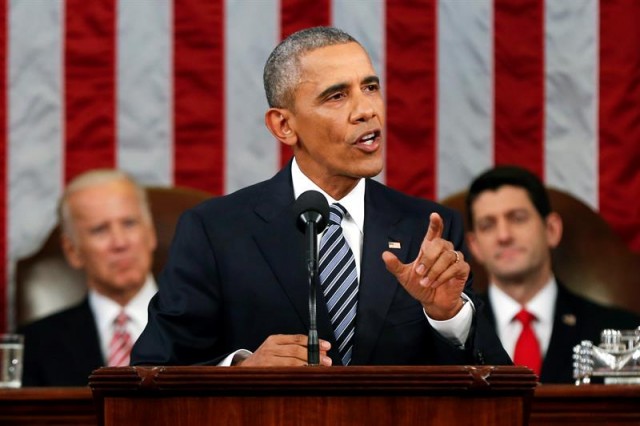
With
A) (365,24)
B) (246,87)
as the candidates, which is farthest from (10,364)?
(365,24)

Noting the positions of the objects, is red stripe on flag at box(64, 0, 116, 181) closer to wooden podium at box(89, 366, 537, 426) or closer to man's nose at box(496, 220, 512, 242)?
man's nose at box(496, 220, 512, 242)

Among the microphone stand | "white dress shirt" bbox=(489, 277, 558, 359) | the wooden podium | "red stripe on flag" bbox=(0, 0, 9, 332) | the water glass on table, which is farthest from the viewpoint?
"red stripe on flag" bbox=(0, 0, 9, 332)

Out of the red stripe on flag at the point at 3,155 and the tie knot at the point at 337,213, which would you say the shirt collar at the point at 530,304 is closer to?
the red stripe on flag at the point at 3,155

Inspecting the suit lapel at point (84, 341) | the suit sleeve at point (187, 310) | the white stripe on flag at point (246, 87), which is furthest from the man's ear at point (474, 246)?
the suit sleeve at point (187, 310)

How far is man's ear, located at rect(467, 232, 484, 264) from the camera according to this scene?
5.78 m

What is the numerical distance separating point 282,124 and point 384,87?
240 cm

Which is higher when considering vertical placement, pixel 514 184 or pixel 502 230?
pixel 514 184

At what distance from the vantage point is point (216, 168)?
6090 millimetres

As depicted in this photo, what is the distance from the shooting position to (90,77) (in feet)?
20.0

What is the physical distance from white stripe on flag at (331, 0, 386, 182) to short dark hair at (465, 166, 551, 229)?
63 centimetres

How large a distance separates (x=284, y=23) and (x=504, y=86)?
3.09 feet

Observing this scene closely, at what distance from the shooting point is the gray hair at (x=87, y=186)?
5.86 metres

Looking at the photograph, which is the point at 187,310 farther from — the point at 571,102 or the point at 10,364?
the point at 571,102

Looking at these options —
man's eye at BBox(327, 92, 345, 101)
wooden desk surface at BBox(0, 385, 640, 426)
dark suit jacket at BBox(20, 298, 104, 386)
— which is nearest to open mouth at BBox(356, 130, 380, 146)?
man's eye at BBox(327, 92, 345, 101)
